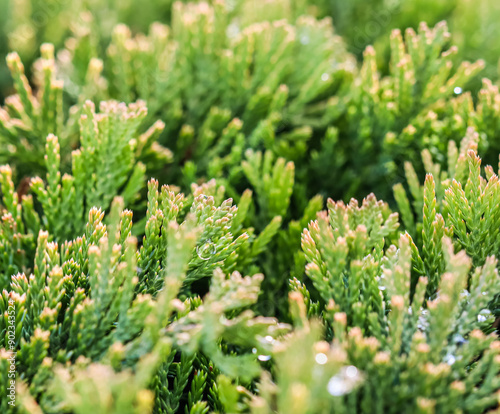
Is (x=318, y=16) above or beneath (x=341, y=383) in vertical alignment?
above

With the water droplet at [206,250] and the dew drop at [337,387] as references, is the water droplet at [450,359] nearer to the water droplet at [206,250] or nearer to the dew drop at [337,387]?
the dew drop at [337,387]

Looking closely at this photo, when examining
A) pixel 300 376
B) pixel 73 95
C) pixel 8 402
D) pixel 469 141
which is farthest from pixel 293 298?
pixel 73 95

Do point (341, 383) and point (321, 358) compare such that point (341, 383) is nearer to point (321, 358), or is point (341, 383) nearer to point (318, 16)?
point (321, 358)

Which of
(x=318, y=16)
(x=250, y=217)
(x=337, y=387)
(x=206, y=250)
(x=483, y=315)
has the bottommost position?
(x=337, y=387)

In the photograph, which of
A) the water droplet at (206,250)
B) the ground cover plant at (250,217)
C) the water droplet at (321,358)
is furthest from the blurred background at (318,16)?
the water droplet at (321,358)

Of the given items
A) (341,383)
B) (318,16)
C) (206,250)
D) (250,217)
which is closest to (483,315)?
(341,383)

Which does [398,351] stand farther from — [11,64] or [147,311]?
[11,64]

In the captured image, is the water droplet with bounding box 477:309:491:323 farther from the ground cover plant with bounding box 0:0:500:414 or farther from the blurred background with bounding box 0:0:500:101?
the blurred background with bounding box 0:0:500:101
